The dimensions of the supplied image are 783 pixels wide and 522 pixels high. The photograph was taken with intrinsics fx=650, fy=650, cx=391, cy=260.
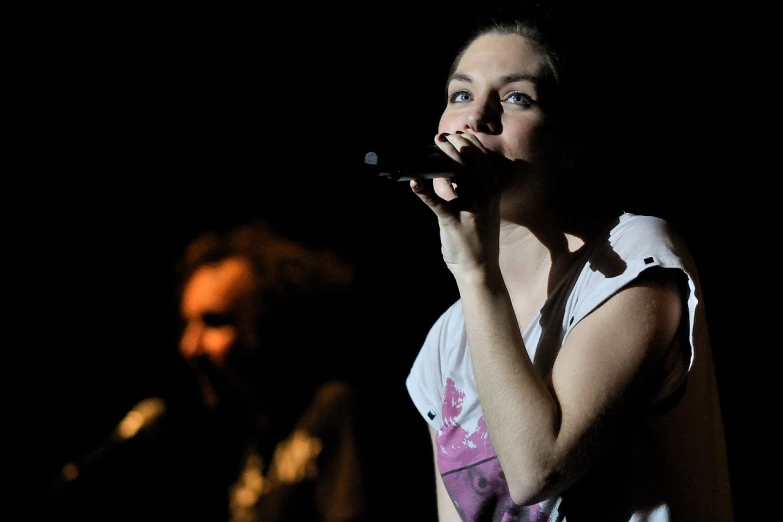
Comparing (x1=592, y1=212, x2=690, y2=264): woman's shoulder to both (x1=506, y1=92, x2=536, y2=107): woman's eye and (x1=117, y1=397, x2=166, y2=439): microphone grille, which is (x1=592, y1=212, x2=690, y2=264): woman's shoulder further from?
(x1=117, y1=397, x2=166, y2=439): microphone grille

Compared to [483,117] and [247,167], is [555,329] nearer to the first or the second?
[483,117]

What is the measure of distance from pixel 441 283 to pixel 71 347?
39.0 inches

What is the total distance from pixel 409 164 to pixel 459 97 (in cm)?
35

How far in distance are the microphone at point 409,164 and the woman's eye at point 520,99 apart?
250mm

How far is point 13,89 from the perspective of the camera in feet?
5.04

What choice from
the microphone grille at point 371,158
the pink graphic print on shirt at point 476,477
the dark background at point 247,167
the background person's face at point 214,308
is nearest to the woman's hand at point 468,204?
the microphone grille at point 371,158

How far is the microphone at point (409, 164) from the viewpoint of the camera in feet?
2.67

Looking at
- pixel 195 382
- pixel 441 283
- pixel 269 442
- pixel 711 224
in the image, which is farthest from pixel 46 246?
pixel 711 224

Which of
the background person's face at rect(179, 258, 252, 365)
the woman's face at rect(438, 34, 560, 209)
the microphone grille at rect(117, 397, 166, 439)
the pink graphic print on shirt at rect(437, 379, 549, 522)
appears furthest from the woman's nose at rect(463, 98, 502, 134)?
the microphone grille at rect(117, 397, 166, 439)

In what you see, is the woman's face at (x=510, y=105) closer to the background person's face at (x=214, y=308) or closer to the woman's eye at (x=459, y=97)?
the woman's eye at (x=459, y=97)

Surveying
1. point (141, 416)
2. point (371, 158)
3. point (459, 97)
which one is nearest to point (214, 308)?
point (141, 416)

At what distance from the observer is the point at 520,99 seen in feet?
3.49

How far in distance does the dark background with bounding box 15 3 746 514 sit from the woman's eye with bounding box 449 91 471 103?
1.25 ft

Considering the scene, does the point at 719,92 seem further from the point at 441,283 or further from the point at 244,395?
the point at 244,395
